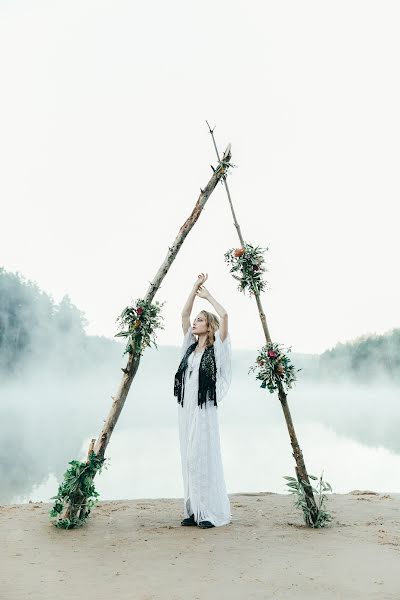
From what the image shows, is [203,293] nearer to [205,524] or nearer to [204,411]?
[204,411]

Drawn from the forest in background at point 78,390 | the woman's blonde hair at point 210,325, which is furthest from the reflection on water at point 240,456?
the woman's blonde hair at point 210,325

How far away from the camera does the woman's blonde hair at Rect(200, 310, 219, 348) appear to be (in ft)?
20.7

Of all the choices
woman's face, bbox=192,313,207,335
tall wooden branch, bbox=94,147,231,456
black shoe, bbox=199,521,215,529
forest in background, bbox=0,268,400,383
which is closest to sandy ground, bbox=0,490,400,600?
black shoe, bbox=199,521,215,529

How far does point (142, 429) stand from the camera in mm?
21625

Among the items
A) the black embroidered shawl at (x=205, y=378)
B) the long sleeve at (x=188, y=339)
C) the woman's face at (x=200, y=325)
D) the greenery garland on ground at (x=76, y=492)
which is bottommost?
the greenery garland on ground at (x=76, y=492)

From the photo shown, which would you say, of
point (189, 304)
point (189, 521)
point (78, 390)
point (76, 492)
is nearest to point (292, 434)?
point (189, 521)

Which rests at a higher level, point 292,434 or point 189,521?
point 292,434

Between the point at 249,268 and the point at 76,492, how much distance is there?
118 inches

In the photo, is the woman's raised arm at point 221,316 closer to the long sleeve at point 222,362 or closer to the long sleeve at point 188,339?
the long sleeve at point 222,362

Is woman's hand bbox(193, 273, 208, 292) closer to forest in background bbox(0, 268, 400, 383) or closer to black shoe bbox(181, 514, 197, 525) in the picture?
black shoe bbox(181, 514, 197, 525)

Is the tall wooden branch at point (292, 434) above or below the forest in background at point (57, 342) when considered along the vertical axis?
below

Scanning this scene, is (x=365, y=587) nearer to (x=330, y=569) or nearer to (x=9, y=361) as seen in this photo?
(x=330, y=569)

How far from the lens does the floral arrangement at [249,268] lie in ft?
21.8

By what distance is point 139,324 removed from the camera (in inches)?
260
